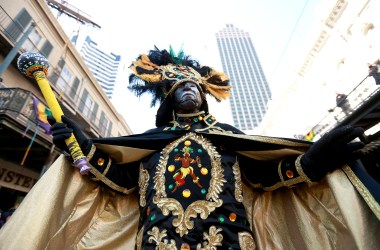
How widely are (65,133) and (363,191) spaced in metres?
1.98

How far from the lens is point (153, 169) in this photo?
6.11ft

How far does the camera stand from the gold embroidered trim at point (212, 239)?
137 centimetres

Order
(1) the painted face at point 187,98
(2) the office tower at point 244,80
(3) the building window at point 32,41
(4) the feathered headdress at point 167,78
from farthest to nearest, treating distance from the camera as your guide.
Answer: (2) the office tower at point 244,80, (3) the building window at point 32,41, (4) the feathered headdress at point 167,78, (1) the painted face at point 187,98

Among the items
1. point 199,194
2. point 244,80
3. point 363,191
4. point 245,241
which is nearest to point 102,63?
point 244,80

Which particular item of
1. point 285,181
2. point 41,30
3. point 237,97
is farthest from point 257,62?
point 285,181

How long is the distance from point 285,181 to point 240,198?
0.37 metres

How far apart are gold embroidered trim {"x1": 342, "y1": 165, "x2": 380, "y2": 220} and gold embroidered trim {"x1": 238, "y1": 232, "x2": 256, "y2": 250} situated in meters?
0.72

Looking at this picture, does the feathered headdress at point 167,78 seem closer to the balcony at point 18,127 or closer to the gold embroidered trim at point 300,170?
the gold embroidered trim at point 300,170

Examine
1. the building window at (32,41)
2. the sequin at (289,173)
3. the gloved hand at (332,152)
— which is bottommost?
the sequin at (289,173)

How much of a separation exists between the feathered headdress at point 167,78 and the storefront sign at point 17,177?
28.5ft

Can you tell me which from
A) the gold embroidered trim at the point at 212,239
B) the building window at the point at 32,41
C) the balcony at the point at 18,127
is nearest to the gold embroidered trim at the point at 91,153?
the gold embroidered trim at the point at 212,239

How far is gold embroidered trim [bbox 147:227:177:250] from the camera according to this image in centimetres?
139

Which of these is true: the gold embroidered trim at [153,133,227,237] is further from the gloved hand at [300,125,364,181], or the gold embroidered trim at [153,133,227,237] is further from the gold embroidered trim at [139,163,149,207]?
the gloved hand at [300,125,364,181]

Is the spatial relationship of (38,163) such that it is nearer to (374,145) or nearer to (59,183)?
(59,183)
